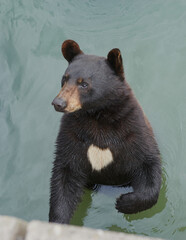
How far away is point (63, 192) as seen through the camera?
17.4 feet

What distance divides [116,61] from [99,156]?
106 cm

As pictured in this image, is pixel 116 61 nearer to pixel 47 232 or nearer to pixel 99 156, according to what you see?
pixel 99 156

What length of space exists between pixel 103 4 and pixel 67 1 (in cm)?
64

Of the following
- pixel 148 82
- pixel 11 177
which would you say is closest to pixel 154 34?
pixel 148 82

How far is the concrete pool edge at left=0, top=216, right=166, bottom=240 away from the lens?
2.94m

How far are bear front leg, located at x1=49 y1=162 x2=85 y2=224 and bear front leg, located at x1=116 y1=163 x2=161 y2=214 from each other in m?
0.54

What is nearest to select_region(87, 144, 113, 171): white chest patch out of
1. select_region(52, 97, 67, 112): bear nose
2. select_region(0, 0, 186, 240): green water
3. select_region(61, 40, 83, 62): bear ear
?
select_region(0, 0, 186, 240): green water

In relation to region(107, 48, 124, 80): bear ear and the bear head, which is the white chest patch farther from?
region(107, 48, 124, 80): bear ear

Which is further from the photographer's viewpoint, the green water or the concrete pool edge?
the green water

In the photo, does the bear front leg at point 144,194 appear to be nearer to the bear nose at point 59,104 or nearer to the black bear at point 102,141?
the black bear at point 102,141

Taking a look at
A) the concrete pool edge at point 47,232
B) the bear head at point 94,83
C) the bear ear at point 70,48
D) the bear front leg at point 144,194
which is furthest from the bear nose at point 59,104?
the concrete pool edge at point 47,232

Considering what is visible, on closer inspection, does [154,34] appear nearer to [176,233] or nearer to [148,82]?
[148,82]

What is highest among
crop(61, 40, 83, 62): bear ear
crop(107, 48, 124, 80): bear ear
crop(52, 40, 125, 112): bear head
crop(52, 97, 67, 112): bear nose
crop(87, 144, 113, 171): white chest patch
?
crop(61, 40, 83, 62): bear ear

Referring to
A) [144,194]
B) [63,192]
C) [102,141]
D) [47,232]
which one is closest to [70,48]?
[102,141]
